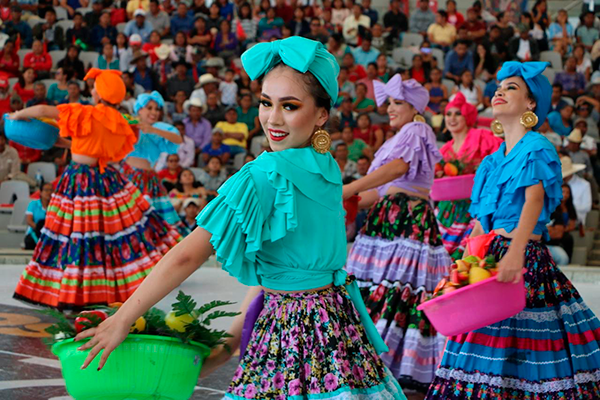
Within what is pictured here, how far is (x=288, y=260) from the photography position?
256cm

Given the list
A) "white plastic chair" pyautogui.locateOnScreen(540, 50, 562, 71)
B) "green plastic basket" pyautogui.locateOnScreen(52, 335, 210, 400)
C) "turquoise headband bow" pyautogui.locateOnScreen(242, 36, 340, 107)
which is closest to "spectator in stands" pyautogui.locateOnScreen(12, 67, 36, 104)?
"white plastic chair" pyautogui.locateOnScreen(540, 50, 562, 71)

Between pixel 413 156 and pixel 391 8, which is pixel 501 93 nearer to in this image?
pixel 413 156

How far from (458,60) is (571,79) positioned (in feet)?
6.47

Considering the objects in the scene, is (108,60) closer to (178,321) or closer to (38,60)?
(38,60)

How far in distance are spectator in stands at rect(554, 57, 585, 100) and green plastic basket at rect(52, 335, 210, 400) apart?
13.2 metres

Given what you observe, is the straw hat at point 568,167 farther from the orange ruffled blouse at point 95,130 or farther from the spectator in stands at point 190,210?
the orange ruffled blouse at point 95,130

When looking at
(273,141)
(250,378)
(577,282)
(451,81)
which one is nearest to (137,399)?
(250,378)

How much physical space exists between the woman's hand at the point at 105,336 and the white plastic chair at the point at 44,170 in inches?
389

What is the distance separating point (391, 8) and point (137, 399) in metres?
14.7

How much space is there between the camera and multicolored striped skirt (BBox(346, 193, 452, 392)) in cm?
490

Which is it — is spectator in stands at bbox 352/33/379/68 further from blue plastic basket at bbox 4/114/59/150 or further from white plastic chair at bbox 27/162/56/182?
blue plastic basket at bbox 4/114/59/150

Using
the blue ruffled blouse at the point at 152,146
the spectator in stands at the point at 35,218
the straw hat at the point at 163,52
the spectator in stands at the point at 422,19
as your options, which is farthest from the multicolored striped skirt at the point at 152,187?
the spectator in stands at the point at 422,19

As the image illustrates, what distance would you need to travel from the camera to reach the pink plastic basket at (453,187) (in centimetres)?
594

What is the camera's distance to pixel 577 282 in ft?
28.9
